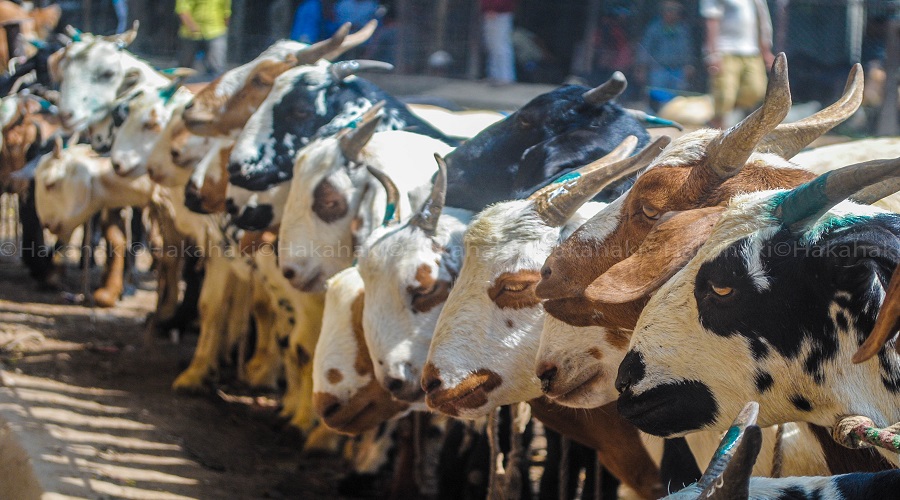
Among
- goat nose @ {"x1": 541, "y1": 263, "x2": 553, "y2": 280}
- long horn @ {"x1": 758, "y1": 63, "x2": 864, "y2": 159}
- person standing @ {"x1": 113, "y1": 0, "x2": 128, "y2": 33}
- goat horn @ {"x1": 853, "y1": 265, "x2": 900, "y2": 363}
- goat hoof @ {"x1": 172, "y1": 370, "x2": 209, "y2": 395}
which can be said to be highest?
long horn @ {"x1": 758, "y1": 63, "x2": 864, "y2": 159}

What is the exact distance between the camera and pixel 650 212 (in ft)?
9.24

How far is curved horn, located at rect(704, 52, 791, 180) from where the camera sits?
250 centimetres

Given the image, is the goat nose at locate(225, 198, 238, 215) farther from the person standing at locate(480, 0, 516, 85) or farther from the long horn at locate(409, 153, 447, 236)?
the person standing at locate(480, 0, 516, 85)

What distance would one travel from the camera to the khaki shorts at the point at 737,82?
33.0 ft

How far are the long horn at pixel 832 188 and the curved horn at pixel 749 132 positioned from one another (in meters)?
0.35

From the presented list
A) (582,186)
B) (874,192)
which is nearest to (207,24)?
(582,186)

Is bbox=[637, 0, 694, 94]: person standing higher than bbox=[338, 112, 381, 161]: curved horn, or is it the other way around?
bbox=[338, 112, 381, 161]: curved horn

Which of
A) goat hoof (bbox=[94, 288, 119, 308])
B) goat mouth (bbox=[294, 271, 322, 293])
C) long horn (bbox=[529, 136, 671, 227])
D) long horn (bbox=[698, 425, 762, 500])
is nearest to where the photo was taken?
long horn (bbox=[698, 425, 762, 500])

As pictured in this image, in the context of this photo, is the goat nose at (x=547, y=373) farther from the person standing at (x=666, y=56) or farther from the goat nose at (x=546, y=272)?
the person standing at (x=666, y=56)

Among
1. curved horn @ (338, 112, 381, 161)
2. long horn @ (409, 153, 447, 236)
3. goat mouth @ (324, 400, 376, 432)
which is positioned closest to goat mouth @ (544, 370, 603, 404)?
long horn @ (409, 153, 447, 236)

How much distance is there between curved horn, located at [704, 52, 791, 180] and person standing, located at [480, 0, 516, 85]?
10845 mm

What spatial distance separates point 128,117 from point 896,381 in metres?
6.35

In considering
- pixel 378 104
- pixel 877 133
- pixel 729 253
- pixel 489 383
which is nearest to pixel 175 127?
pixel 378 104

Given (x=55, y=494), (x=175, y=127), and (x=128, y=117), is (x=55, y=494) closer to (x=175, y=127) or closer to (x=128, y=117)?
(x=175, y=127)
